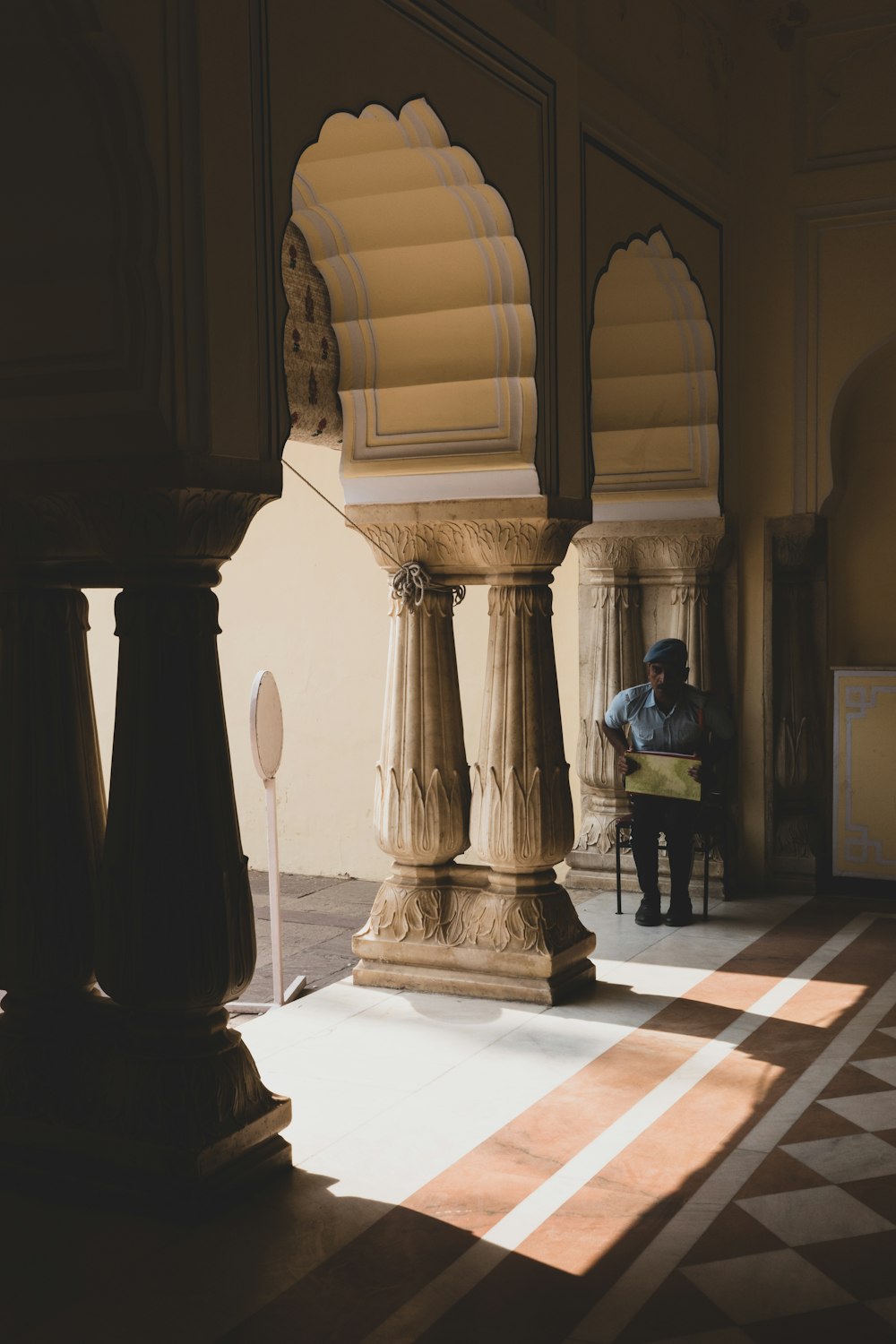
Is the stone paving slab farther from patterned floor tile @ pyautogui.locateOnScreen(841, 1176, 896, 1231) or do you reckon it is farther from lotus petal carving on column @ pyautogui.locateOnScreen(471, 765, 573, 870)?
patterned floor tile @ pyautogui.locateOnScreen(841, 1176, 896, 1231)

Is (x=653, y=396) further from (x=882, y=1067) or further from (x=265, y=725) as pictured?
(x=882, y=1067)

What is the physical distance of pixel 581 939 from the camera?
6.31 m

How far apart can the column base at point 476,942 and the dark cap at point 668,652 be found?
147 cm

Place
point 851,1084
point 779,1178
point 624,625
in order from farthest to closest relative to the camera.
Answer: point 624,625
point 851,1084
point 779,1178

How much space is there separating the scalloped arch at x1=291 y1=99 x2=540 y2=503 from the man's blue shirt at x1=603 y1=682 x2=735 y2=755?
6.08 ft

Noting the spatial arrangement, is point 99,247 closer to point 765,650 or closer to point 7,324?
point 7,324

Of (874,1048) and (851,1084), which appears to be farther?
(874,1048)

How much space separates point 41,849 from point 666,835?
13.0 feet

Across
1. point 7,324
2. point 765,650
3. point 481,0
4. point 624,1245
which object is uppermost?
point 481,0

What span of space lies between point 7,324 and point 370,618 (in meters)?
5.93

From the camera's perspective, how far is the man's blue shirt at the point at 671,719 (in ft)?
23.9

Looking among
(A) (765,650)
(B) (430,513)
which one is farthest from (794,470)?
(B) (430,513)

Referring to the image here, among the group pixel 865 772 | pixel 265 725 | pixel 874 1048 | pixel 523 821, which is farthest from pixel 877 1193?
pixel 865 772

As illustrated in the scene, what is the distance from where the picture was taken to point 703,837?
7.57 meters
